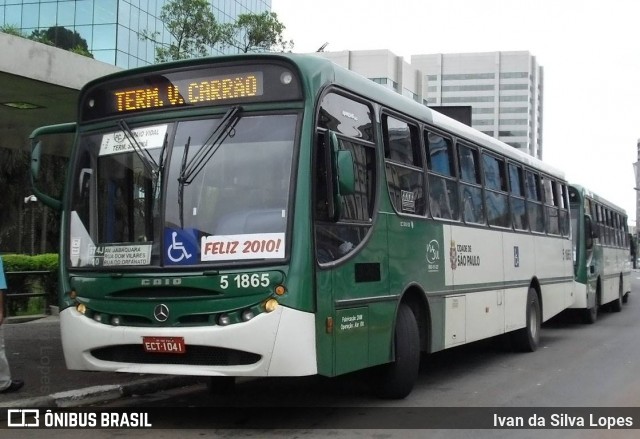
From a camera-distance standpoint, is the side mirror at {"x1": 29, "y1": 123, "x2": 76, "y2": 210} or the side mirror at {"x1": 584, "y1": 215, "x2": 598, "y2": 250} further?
the side mirror at {"x1": 584, "y1": 215, "x2": 598, "y2": 250}

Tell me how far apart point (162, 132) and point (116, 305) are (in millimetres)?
1554

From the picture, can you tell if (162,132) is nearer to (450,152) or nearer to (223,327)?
(223,327)

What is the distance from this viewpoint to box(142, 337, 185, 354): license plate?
6254 millimetres

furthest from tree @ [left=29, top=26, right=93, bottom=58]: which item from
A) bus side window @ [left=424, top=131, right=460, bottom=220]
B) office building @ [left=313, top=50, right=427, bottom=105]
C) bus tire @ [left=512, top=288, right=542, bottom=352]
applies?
bus side window @ [left=424, top=131, right=460, bottom=220]

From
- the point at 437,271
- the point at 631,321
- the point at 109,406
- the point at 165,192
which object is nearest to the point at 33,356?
the point at 109,406

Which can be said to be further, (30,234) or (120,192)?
(30,234)

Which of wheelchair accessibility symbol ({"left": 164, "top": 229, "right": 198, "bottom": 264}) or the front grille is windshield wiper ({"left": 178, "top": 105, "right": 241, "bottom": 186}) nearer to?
wheelchair accessibility symbol ({"left": 164, "top": 229, "right": 198, "bottom": 264})

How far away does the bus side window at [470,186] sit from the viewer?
9805 millimetres

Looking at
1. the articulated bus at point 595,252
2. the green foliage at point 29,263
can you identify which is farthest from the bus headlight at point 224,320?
the articulated bus at point 595,252

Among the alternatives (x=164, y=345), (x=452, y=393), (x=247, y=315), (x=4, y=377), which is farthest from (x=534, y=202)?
(x=4, y=377)

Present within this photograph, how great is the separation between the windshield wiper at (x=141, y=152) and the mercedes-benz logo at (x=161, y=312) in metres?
1.15

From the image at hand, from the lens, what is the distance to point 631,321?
61.6 feet

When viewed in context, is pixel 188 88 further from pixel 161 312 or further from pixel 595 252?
pixel 595 252

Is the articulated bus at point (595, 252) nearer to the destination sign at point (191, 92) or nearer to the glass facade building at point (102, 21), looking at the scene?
the destination sign at point (191, 92)
